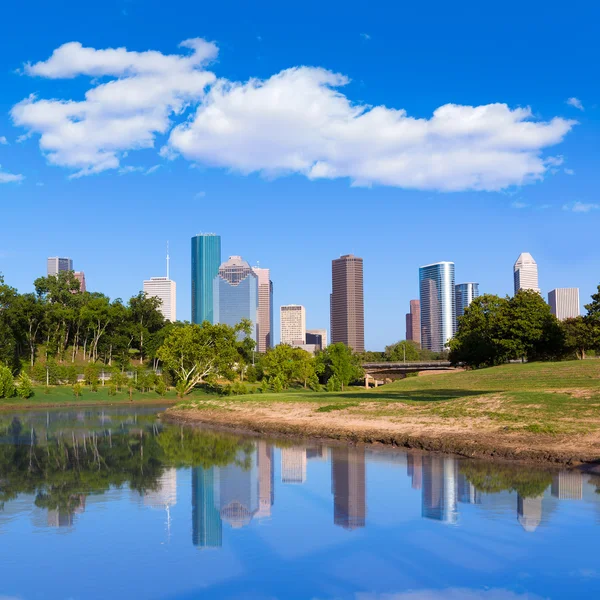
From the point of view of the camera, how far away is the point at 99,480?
84.6ft

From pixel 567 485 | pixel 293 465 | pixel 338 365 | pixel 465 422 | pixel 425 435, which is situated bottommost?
pixel 293 465

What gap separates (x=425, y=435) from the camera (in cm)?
3216

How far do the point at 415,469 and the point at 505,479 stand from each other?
13.0ft

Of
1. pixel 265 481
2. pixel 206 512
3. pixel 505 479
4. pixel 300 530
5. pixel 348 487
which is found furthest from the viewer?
pixel 265 481

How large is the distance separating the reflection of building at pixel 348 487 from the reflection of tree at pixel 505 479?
12.6 feet

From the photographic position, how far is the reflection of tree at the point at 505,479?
845 inches

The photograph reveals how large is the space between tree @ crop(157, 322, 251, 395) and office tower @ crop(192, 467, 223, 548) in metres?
Answer: 71.3

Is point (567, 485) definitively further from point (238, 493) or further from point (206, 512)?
point (206, 512)

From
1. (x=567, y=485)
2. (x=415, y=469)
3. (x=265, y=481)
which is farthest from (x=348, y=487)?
(x=567, y=485)

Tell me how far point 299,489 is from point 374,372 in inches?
4901

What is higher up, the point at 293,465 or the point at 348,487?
the point at 348,487

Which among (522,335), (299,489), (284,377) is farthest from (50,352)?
(299,489)

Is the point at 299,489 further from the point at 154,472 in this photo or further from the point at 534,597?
the point at 534,597

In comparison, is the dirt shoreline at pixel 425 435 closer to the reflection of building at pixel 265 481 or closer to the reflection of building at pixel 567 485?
the reflection of building at pixel 567 485
